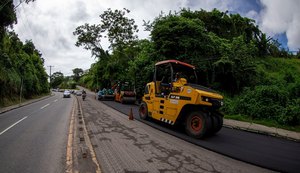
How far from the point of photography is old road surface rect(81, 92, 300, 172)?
5012 millimetres

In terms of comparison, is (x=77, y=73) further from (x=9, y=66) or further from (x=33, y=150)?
(x=33, y=150)

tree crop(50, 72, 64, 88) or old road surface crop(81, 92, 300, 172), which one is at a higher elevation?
tree crop(50, 72, 64, 88)

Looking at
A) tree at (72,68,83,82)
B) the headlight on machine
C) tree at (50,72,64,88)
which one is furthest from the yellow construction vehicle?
tree at (72,68,83,82)

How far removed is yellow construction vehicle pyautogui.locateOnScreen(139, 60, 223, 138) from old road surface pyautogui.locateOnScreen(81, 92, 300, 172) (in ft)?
1.87

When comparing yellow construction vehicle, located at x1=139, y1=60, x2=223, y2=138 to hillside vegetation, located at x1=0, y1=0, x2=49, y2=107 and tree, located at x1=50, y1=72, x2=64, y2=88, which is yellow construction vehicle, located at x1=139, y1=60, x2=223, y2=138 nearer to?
hillside vegetation, located at x1=0, y1=0, x2=49, y2=107

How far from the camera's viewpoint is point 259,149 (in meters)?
6.84

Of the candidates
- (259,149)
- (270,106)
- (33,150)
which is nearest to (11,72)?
(33,150)

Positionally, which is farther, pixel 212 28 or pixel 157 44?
pixel 212 28

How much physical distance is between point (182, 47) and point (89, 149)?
13453mm

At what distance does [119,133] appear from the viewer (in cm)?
822

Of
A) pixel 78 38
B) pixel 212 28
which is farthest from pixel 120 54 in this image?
pixel 212 28

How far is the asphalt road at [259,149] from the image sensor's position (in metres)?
5.55

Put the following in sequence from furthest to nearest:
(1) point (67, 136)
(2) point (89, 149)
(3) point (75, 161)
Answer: (1) point (67, 136) < (2) point (89, 149) < (3) point (75, 161)

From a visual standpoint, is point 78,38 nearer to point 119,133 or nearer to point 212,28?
point 212,28
